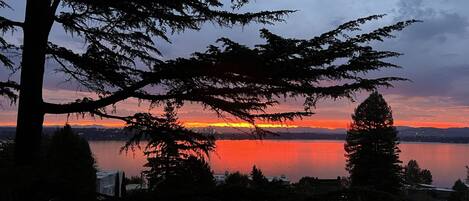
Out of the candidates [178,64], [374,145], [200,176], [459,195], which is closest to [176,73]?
[178,64]

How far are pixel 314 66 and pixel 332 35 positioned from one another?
1.10 ft

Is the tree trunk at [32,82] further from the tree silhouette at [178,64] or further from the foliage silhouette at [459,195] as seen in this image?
the foliage silhouette at [459,195]

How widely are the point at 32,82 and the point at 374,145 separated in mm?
48452

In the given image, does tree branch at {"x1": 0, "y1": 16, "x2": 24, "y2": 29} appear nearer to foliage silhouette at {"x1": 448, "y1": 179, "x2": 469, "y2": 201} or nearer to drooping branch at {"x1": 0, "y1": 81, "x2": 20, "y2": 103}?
drooping branch at {"x1": 0, "y1": 81, "x2": 20, "y2": 103}

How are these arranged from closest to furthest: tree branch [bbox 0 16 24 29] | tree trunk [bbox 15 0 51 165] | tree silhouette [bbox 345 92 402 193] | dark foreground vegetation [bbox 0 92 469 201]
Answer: dark foreground vegetation [bbox 0 92 469 201]
tree trunk [bbox 15 0 51 165]
tree branch [bbox 0 16 24 29]
tree silhouette [bbox 345 92 402 193]

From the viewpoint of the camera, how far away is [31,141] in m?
5.38

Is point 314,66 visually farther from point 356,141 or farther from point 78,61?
point 356,141

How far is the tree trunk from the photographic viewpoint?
5379 mm

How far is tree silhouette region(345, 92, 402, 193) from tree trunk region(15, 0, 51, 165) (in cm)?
4358

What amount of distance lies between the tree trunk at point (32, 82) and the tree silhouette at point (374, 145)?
4358 centimetres

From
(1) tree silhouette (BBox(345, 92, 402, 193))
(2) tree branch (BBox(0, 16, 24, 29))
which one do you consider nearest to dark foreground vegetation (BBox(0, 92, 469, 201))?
(1) tree silhouette (BBox(345, 92, 402, 193))

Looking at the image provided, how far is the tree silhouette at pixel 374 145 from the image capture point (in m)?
47.9

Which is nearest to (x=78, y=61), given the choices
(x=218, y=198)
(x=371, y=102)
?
(x=218, y=198)

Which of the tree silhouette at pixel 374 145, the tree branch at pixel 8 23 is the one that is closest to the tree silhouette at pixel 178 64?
the tree branch at pixel 8 23
